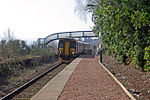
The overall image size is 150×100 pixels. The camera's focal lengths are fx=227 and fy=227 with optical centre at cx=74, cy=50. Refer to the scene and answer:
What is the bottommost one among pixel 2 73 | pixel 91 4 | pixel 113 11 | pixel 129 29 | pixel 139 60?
pixel 2 73

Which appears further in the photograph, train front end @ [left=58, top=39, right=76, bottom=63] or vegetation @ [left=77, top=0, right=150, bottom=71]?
train front end @ [left=58, top=39, right=76, bottom=63]

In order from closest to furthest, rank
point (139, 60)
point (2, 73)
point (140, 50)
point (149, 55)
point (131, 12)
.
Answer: point (149, 55), point (131, 12), point (140, 50), point (139, 60), point (2, 73)

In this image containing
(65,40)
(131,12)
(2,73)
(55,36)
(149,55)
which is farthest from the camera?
(55,36)

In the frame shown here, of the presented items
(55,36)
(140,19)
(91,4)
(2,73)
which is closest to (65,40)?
(91,4)

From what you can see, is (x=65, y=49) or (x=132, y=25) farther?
(x=65, y=49)

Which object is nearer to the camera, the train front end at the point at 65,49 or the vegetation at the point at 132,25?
the vegetation at the point at 132,25

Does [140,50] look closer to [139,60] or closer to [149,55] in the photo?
[139,60]

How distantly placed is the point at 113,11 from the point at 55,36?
44.0 metres

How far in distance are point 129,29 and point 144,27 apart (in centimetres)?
105

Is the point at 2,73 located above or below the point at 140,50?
below

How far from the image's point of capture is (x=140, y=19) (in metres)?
9.70

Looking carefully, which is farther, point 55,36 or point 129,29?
point 55,36

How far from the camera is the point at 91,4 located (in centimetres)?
2969

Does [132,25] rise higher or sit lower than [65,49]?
higher
